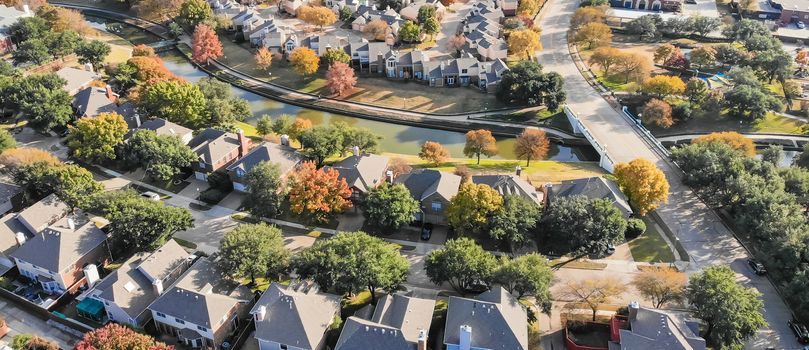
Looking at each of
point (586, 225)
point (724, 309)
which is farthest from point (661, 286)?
point (586, 225)

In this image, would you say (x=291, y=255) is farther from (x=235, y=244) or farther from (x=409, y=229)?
(x=409, y=229)

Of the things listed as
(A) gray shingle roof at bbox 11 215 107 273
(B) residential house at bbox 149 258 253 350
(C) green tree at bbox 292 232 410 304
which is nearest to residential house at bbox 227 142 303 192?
(A) gray shingle roof at bbox 11 215 107 273

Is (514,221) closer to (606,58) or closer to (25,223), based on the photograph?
(25,223)

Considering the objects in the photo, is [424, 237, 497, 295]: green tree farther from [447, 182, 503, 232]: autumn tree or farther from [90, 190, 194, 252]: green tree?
[90, 190, 194, 252]: green tree

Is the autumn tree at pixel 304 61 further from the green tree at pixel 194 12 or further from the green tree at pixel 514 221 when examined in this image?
the green tree at pixel 514 221

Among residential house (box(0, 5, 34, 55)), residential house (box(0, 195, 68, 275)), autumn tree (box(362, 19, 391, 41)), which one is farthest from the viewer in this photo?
autumn tree (box(362, 19, 391, 41))

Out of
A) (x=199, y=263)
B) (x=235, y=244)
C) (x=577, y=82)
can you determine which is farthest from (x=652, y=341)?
(x=577, y=82)
